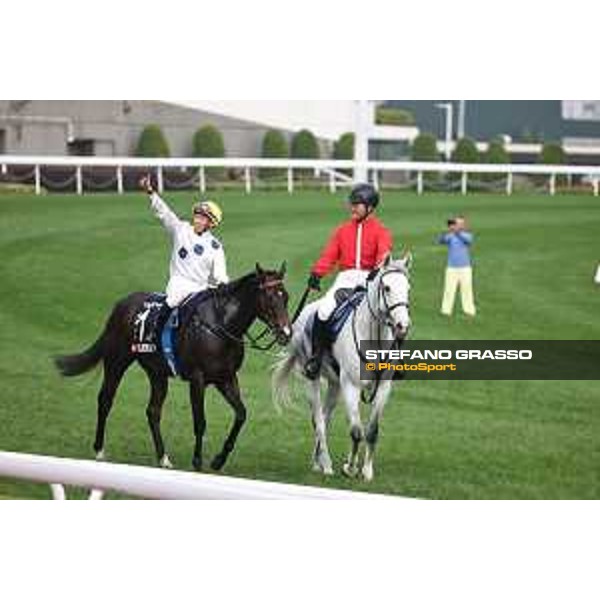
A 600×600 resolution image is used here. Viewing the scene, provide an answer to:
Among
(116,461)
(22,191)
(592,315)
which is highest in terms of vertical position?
(22,191)

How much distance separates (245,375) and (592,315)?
2.10 meters

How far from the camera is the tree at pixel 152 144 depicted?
966 centimetres

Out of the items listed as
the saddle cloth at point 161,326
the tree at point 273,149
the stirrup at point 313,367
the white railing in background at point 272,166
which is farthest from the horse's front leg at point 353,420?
the tree at point 273,149

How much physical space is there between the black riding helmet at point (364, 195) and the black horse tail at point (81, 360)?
5.74 feet

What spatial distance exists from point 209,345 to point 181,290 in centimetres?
38

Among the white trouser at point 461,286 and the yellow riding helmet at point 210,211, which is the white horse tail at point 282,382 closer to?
the yellow riding helmet at point 210,211

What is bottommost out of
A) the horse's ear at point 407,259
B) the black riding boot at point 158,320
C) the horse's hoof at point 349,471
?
the horse's hoof at point 349,471

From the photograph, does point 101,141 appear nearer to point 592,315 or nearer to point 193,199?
point 193,199

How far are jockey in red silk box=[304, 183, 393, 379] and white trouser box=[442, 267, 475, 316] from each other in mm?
439

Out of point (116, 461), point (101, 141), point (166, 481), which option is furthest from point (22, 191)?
point (166, 481)

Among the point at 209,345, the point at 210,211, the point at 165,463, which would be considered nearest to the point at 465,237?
the point at 210,211

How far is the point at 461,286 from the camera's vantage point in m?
9.48

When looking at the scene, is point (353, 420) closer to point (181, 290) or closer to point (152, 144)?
point (181, 290)

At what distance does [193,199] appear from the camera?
31.3ft
